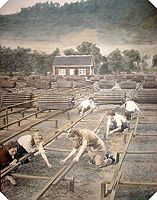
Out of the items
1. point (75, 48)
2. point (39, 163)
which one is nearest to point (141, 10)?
point (75, 48)

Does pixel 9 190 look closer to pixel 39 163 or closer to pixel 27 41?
pixel 39 163

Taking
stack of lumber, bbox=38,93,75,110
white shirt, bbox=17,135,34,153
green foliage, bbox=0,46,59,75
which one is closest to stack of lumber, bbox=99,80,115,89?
stack of lumber, bbox=38,93,75,110

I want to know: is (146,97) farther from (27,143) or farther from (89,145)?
(27,143)

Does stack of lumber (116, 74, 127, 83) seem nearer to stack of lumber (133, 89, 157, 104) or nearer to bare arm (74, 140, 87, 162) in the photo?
stack of lumber (133, 89, 157, 104)

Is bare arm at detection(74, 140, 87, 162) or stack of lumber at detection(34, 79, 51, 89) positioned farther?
stack of lumber at detection(34, 79, 51, 89)

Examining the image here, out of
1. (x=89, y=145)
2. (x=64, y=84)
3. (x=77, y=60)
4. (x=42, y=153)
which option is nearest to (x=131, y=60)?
(x=77, y=60)

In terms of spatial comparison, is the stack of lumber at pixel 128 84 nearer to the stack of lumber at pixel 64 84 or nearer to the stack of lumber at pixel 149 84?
the stack of lumber at pixel 149 84

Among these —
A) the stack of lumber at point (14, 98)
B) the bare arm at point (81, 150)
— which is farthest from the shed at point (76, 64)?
the bare arm at point (81, 150)
